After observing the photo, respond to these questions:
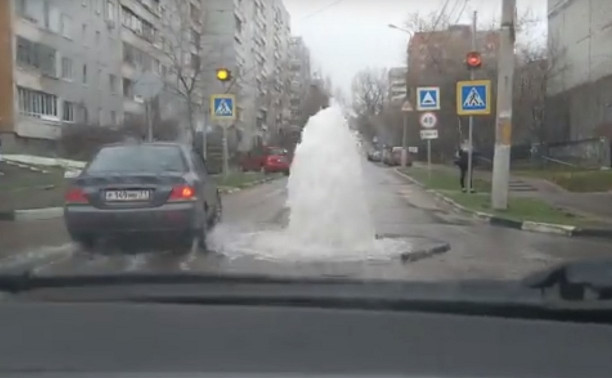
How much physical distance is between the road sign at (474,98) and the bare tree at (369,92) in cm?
748

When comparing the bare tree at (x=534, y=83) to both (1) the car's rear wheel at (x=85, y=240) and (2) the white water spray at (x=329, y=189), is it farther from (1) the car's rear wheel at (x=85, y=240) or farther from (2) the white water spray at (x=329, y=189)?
(1) the car's rear wheel at (x=85, y=240)

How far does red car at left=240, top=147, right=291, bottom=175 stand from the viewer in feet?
12.1

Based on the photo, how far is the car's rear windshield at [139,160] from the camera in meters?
4.38

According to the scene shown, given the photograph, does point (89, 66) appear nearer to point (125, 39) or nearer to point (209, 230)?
point (125, 39)

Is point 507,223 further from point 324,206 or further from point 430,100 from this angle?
point 430,100

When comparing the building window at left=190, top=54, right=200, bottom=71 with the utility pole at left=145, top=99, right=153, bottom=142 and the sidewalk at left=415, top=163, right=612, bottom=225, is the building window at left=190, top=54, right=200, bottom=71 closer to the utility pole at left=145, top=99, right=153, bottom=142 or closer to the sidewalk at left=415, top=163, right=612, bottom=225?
the utility pole at left=145, top=99, right=153, bottom=142

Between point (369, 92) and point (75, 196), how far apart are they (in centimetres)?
282

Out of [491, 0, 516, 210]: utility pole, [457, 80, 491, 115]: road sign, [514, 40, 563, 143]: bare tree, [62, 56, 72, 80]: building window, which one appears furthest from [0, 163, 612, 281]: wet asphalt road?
[457, 80, 491, 115]: road sign

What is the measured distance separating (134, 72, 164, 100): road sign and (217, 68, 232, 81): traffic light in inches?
12.7

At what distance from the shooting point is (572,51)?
620cm

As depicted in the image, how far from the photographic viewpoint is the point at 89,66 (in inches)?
135

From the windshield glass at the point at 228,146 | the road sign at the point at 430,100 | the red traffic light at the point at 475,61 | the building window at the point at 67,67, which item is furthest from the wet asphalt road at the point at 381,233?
the road sign at the point at 430,100

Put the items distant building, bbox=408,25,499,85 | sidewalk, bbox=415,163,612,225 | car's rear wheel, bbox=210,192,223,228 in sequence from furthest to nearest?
sidewalk, bbox=415,163,612,225 < car's rear wheel, bbox=210,192,223,228 < distant building, bbox=408,25,499,85

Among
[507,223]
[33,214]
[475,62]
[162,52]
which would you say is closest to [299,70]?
[162,52]
